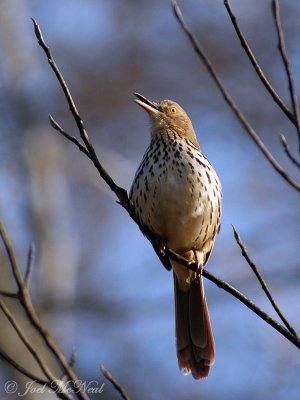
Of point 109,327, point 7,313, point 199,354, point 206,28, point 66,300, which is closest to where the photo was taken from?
point 7,313

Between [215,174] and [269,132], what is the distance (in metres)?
5.35

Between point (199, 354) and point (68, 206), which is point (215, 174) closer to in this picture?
point (199, 354)

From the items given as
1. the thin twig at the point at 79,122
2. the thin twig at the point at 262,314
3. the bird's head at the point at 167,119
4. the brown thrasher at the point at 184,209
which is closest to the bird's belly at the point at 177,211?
the brown thrasher at the point at 184,209

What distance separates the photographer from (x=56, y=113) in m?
11.4

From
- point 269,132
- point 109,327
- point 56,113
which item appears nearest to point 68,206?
point 56,113

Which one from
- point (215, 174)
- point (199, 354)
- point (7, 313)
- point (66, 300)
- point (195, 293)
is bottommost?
point (7, 313)

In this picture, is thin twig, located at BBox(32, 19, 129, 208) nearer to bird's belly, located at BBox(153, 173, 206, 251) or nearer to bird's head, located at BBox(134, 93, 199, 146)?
bird's belly, located at BBox(153, 173, 206, 251)

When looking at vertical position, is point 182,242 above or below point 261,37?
below

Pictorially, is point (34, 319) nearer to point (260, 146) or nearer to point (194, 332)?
point (260, 146)

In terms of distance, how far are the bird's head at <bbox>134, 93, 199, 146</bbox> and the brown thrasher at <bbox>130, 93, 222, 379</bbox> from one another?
17mm

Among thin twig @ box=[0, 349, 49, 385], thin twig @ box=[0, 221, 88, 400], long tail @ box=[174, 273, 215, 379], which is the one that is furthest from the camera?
long tail @ box=[174, 273, 215, 379]

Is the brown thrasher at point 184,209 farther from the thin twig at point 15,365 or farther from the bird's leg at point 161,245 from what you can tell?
the thin twig at point 15,365

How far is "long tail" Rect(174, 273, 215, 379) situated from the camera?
15.8 ft

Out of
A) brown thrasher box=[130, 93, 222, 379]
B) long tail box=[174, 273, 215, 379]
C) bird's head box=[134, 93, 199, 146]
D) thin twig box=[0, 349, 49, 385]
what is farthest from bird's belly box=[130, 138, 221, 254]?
thin twig box=[0, 349, 49, 385]
